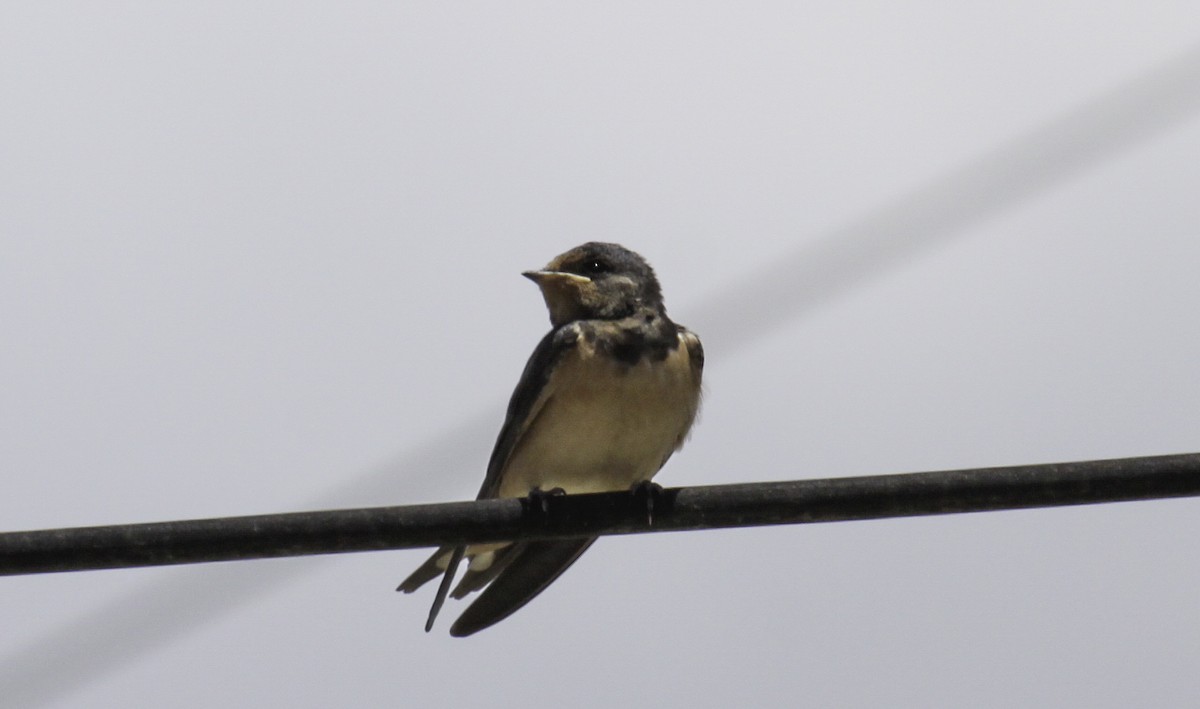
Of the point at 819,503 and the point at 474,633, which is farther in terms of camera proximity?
the point at 474,633

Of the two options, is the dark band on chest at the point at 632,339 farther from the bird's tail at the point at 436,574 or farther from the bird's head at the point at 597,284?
the bird's tail at the point at 436,574

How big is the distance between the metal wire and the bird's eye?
10.3ft

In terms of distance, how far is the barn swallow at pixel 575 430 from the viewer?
6.19 metres

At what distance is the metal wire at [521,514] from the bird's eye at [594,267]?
313 centimetres

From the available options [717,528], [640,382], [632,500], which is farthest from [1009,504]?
[640,382]

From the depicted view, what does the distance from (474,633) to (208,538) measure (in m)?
2.18

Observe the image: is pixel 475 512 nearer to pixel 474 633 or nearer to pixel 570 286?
pixel 474 633

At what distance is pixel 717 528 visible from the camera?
4.29m

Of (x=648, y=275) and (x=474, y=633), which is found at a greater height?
(x=648, y=275)

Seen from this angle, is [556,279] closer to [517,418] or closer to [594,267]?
[594,267]

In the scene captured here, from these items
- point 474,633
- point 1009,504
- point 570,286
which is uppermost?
point 570,286

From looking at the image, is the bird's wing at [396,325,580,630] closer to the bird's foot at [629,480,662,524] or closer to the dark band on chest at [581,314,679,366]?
the dark band on chest at [581,314,679,366]

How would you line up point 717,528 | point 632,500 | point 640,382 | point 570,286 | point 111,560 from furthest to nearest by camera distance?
point 570,286 < point 640,382 < point 632,500 < point 717,528 < point 111,560

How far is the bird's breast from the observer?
6309mm
